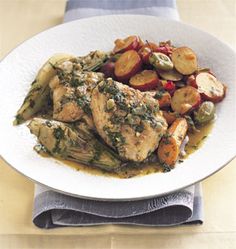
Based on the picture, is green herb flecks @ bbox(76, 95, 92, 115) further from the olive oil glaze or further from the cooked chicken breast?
the olive oil glaze

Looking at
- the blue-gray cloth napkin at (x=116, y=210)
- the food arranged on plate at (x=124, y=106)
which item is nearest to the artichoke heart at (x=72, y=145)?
the food arranged on plate at (x=124, y=106)

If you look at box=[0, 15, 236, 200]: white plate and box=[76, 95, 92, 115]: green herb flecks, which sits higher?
box=[76, 95, 92, 115]: green herb flecks

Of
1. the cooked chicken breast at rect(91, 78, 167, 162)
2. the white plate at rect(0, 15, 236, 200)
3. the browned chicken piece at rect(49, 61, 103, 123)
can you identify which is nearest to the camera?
the white plate at rect(0, 15, 236, 200)

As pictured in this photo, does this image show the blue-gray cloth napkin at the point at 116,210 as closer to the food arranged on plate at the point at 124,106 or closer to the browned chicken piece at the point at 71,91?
the food arranged on plate at the point at 124,106

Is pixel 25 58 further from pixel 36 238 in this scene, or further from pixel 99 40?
pixel 36 238

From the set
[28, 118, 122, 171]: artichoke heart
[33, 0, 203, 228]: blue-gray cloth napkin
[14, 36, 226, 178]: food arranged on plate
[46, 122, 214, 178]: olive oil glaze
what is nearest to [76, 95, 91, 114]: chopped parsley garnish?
[14, 36, 226, 178]: food arranged on plate

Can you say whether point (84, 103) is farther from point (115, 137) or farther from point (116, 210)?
point (116, 210)
